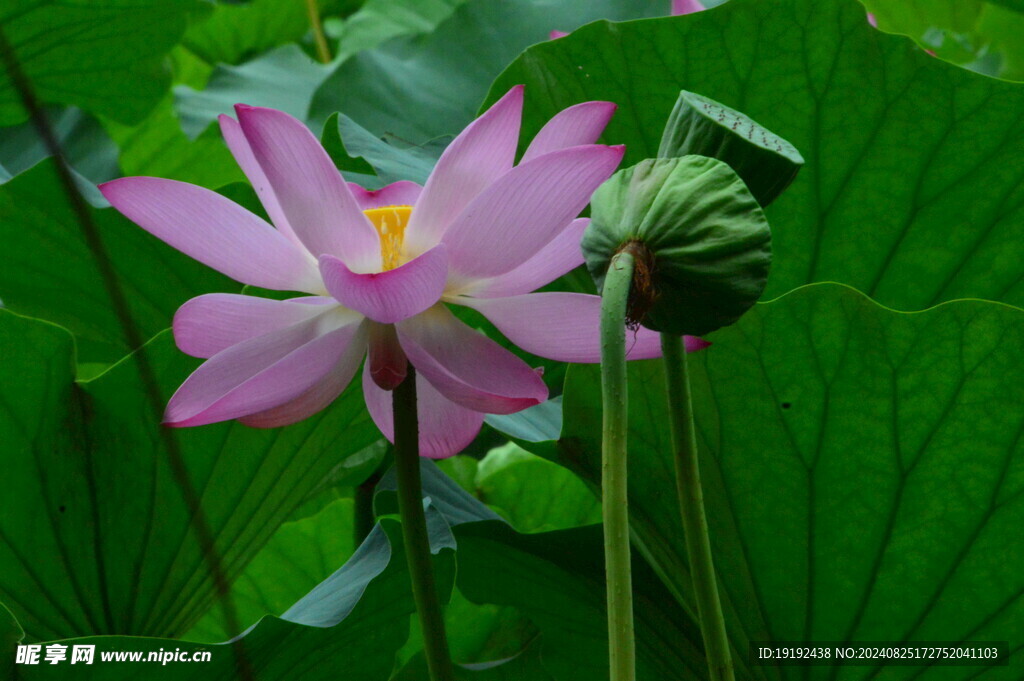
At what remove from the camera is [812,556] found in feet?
1.60

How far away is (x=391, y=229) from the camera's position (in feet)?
1.39

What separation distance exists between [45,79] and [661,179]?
0.94 m

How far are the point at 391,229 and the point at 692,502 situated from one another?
191 mm

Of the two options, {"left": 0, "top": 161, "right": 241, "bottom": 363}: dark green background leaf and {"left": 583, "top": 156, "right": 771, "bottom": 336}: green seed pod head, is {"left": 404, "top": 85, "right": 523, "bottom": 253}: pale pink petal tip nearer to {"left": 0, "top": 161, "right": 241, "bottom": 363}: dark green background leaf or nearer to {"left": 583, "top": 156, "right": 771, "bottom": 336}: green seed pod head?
{"left": 583, "top": 156, "right": 771, "bottom": 336}: green seed pod head

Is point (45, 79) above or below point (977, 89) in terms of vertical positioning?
below

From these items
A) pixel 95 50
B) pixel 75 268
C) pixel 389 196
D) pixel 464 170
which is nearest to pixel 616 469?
pixel 464 170

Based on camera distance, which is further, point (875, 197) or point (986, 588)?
point (875, 197)

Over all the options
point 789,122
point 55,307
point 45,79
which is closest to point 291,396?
point 789,122

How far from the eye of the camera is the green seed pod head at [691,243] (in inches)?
11.1

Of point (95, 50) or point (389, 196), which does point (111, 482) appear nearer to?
point (389, 196)

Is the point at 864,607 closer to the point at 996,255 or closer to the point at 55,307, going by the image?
the point at 996,255

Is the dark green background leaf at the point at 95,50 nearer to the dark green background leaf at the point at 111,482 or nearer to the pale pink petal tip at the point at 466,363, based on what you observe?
the dark green background leaf at the point at 111,482

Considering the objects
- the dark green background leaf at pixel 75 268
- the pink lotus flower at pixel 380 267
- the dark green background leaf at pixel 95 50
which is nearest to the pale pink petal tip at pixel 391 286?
the pink lotus flower at pixel 380 267

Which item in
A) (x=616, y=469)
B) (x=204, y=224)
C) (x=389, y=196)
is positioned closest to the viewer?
(x=616, y=469)
